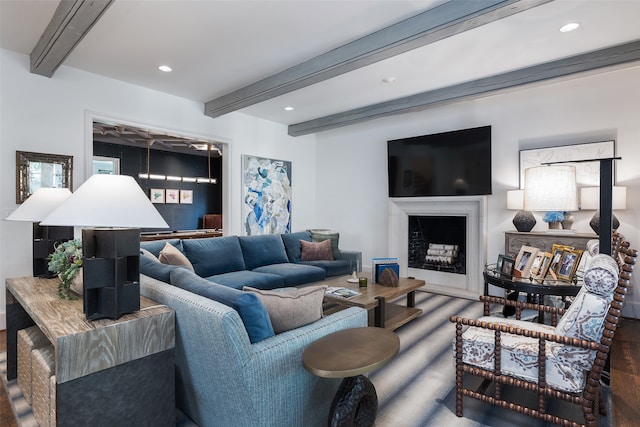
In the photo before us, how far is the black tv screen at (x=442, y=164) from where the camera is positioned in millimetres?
4520

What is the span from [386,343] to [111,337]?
120cm

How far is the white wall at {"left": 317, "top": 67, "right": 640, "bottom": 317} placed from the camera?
142 inches

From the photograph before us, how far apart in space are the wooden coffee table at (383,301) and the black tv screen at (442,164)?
1.77 meters

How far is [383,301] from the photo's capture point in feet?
10.0

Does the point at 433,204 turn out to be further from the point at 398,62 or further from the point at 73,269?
the point at 73,269

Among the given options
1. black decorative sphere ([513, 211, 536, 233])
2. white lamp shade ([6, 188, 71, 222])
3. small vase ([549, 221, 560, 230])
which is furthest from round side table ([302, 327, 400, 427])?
small vase ([549, 221, 560, 230])

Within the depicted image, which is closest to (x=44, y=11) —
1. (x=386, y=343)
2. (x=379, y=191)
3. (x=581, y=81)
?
(x=386, y=343)

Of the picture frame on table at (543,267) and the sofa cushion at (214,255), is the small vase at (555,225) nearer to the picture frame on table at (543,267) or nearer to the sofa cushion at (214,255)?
the picture frame on table at (543,267)

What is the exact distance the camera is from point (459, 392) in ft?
6.35

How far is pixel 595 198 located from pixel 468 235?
1.48m

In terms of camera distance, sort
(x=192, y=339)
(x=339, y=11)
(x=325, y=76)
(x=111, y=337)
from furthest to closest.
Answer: (x=325, y=76)
(x=339, y=11)
(x=192, y=339)
(x=111, y=337)

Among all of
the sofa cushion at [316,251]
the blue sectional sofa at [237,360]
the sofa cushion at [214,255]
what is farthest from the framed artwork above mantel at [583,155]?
the sofa cushion at [214,255]

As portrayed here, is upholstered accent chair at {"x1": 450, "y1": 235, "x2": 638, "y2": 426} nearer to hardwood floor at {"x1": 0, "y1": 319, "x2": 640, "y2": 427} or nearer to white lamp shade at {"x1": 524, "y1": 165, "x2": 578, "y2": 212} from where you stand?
hardwood floor at {"x1": 0, "y1": 319, "x2": 640, "y2": 427}

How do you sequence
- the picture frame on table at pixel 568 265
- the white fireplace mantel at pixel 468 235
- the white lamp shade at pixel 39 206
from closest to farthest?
the white lamp shade at pixel 39 206, the picture frame on table at pixel 568 265, the white fireplace mantel at pixel 468 235
